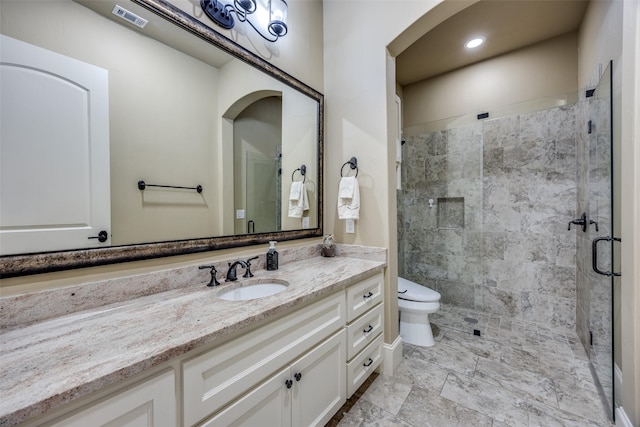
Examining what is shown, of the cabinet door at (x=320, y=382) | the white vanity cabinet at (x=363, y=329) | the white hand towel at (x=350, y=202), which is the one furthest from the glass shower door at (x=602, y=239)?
the cabinet door at (x=320, y=382)

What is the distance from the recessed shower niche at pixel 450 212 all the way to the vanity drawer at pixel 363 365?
1755 millimetres

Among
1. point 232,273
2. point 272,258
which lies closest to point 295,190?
point 272,258

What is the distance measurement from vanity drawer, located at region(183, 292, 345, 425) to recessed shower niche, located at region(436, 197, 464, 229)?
2253 mm

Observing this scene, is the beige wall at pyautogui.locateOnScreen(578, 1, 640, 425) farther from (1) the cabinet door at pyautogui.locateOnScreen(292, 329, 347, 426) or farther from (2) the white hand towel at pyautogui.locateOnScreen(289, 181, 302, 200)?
(2) the white hand towel at pyautogui.locateOnScreen(289, 181, 302, 200)

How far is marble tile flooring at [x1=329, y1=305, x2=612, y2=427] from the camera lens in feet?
4.56

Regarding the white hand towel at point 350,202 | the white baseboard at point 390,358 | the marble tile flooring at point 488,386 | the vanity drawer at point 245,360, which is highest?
the white hand towel at point 350,202

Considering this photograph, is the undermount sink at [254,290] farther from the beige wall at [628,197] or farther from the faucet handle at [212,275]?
the beige wall at [628,197]

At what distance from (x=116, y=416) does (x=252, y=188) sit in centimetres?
116

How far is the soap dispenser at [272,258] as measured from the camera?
4.97ft

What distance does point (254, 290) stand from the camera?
52.2 inches

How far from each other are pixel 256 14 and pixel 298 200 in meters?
1.18

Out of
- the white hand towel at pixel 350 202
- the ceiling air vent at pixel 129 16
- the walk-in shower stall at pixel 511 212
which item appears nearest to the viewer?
the ceiling air vent at pixel 129 16

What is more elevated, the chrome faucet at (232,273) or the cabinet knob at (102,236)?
the cabinet knob at (102,236)

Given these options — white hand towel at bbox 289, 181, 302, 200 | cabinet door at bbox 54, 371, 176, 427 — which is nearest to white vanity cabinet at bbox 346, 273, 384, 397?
white hand towel at bbox 289, 181, 302, 200
